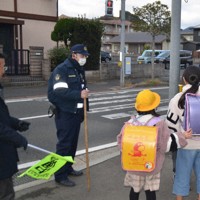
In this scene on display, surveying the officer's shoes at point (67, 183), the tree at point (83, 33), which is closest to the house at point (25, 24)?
the tree at point (83, 33)

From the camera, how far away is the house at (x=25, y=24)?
20.1 m

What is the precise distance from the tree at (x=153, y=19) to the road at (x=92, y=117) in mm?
6761

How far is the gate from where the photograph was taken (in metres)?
17.4

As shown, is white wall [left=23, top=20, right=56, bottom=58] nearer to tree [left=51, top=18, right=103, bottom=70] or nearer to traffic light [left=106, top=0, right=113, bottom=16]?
tree [left=51, top=18, right=103, bottom=70]

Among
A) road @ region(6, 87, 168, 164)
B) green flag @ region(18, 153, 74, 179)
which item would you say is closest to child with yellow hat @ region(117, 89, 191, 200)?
green flag @ region(18, 153, 74, 179)

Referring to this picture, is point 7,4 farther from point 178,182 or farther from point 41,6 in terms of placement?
point 178,182

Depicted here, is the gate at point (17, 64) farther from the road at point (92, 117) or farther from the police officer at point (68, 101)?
the police officer at point (68, 101)

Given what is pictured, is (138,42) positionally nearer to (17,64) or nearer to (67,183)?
(17,64)

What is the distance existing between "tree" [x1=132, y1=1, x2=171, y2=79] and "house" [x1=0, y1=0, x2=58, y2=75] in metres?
6.09

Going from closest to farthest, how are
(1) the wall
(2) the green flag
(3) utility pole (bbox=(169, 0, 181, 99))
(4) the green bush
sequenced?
(2) the green flag
(3) utility pole (bbox=(169, 0, 181, 99))
(4) the green bush
(1) the wall

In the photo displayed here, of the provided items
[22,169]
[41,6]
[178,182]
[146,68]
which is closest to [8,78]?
[41,6]

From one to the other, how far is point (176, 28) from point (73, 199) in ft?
10.9

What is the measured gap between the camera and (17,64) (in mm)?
17422

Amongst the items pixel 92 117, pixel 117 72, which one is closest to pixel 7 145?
pixel 92 117
